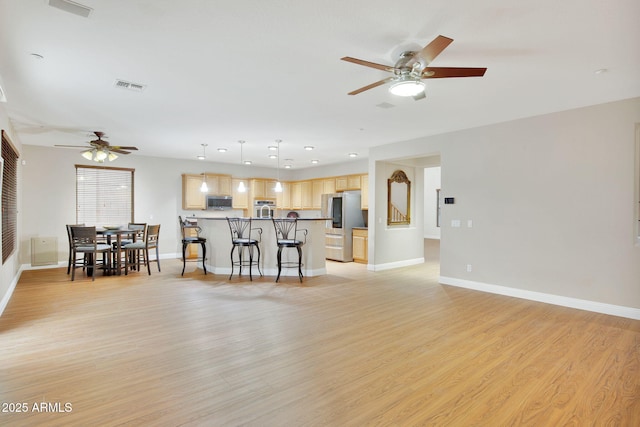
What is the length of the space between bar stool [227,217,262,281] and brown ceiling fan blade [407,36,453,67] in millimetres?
4302

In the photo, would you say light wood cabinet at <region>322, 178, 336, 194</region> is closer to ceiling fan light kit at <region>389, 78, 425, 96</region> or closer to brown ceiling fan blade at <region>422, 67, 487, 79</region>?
ceiling fan light kit at <region>389, 78, 425, 96</region>

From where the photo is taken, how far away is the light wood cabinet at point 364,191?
8.15 meters

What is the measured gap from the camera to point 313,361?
2750 mm

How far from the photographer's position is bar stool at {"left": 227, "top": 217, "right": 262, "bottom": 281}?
19.6 feet

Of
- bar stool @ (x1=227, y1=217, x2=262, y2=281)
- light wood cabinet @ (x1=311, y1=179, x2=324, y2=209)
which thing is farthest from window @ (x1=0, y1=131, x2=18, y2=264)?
light wood cabinet @ (x1=311, y1=179, x2=324, y2=209)

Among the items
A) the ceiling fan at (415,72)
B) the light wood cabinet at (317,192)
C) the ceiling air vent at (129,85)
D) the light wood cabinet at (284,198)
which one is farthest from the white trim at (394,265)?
the ceiling air vent at (129,85)

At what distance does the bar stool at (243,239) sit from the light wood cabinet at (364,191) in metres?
3.05

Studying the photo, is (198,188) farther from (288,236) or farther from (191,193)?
(288,236)

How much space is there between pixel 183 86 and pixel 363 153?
492 cm

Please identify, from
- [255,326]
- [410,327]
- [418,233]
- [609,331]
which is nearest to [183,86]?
[255,326]

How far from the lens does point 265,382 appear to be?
2410mm

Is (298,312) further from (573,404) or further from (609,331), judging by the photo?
(609,331)

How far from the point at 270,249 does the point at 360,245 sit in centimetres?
266

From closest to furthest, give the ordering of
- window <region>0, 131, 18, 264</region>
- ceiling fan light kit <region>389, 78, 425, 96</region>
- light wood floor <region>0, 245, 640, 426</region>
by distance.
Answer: light wood floor <region>0, 245, 640, 426</region>
ceiling fan light kit <region>389, 78, 425, 96</region>
window <region>0, 131, 18, 264</region>
